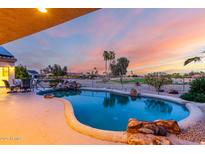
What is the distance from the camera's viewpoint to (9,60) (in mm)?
11398

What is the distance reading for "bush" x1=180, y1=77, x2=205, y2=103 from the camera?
6203mm

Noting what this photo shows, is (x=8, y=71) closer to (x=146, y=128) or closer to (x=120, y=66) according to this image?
(x=120, y=66)

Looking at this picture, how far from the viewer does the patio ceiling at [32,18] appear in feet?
9.98

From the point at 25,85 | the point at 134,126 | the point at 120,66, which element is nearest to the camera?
the point at 134,126

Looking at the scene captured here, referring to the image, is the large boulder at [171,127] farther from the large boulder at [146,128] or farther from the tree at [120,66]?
the tree at [120,66]

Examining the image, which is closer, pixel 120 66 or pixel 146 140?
pixel 146 140

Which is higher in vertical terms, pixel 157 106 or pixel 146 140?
pixel 146 140

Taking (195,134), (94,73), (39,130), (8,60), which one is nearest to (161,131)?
(195,134)

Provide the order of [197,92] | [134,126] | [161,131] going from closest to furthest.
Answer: [161,131] → [134,126] → [197,92]

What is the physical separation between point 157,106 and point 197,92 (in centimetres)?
164

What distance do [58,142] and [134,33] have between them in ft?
23.4

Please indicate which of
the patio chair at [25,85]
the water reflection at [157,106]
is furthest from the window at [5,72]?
the water reflection at [157,106]

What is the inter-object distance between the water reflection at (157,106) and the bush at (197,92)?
0.86 m

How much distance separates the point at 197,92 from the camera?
22.0ft
